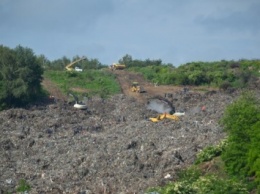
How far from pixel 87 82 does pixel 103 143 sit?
22.9 m

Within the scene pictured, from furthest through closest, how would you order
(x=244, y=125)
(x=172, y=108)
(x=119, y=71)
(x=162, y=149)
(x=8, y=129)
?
(x=119, y=71) → (x=172, y=108) → (x=8, y=129) → (x=162, y=149) → (x=244, y=125)

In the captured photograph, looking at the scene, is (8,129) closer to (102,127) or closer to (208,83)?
(102,127)

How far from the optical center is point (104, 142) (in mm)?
41844

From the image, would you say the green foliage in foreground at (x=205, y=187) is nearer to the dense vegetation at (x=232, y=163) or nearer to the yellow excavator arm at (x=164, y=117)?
the dense vegetation at (x=232, y=163)

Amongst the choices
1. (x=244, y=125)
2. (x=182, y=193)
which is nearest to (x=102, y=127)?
(x=244, y=125)

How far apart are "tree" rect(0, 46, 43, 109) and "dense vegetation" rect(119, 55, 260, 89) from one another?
11820 millimetres

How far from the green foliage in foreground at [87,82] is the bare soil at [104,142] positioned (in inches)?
99.6

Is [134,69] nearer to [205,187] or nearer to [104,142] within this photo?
[104,142]

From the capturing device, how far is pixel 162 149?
38094 mm

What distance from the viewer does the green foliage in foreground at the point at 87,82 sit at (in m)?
61.0

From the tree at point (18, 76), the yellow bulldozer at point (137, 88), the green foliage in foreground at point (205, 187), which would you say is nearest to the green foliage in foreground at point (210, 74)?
the yellow bulldozer at point (137, 88)

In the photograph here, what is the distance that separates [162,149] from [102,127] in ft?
33.3

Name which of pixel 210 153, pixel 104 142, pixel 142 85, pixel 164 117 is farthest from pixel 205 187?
pixel 142 85

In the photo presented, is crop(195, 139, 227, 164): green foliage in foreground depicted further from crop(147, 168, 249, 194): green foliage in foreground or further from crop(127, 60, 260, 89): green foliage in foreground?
crop(127, 60, 260, 89): green foliage in foreground
